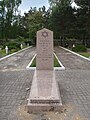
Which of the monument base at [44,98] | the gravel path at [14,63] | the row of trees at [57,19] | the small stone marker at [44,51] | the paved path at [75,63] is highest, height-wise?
the row of trees at [57,19]

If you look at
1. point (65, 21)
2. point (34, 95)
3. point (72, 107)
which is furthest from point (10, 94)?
point (65, 21)

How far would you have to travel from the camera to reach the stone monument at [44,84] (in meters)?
5.54

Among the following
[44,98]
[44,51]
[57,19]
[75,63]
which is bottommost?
[75,63]

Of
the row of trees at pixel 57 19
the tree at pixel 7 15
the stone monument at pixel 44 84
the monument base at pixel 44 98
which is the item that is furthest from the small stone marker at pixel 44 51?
the tree at pixel 7 15

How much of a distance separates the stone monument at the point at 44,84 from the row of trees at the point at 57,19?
26364mm

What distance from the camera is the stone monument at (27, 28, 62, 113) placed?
18.2ft

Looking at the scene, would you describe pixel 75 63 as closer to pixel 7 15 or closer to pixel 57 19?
pixel 57 19

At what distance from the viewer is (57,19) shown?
38.5 m

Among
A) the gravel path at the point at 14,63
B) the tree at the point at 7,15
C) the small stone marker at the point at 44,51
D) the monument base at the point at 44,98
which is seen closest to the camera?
the monument base at the point at 44,98

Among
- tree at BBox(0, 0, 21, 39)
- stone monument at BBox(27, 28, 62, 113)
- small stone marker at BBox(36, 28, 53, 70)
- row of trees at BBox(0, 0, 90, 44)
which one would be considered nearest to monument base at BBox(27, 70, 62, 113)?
stone monument at BBox(27, 28, 62, 113)

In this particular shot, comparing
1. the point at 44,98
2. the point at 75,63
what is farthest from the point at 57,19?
the point at 44,98

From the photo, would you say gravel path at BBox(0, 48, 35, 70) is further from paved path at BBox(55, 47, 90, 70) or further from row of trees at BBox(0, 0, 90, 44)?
row of trees at BBox(0, 0, 90, 44)

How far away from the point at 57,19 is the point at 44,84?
3250 centimetres

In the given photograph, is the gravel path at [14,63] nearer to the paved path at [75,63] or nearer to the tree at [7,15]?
the paved path at [75,63]
